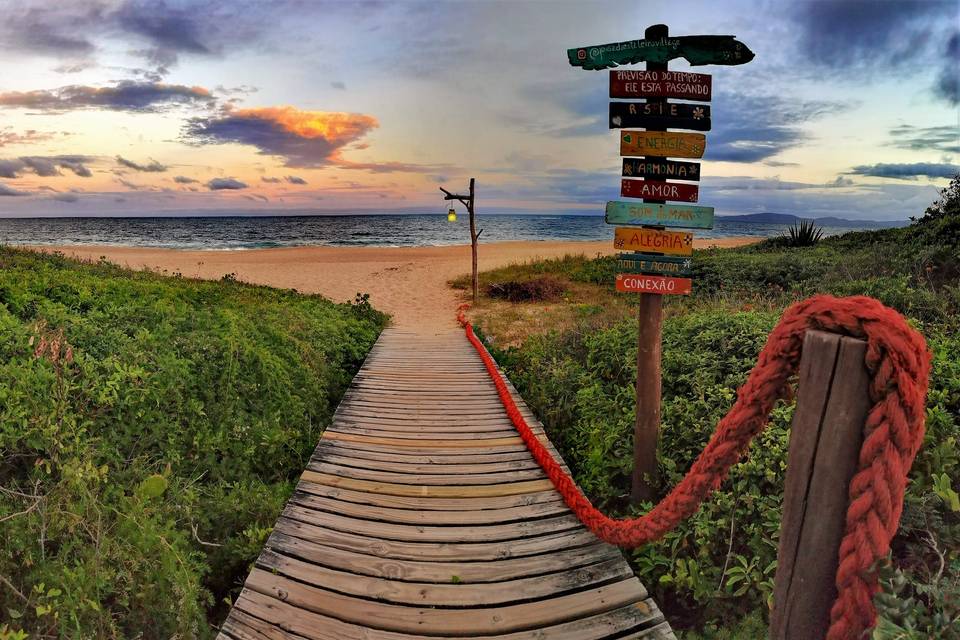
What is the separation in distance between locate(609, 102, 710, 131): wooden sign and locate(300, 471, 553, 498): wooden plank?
10.4 ft

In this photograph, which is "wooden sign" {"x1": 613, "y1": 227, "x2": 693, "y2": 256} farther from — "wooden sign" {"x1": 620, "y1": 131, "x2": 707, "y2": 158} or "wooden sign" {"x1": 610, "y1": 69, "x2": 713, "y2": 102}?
"wooden sign" {"x1": 610, "y1": 69, "x2": 713, "y2": 102}

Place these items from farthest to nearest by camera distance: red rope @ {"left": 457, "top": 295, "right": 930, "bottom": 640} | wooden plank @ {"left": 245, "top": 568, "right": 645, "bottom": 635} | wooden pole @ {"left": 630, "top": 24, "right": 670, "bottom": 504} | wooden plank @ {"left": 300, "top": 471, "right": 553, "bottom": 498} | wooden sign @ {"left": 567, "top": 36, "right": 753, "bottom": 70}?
wooden plank @ {"left": 300, "top": 471, "right": 553, "bottom": 498}
wooden pole @ {"left": 630, "top": 24, "right": 670, "bottom": 504}
wooden sign @ {"left": 567, "top": 36, "right": 753, "bottom": 70}
wooden plank @ {"left": 245, "top": 568, "right": 645, "bottom": 635}
red rope @ {"left": 457, "top": 295, "right": 930, "bottom": 640}

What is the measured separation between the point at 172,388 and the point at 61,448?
4.15 ft

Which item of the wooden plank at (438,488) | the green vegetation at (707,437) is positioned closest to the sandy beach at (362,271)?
the green vegetation at (707,437)

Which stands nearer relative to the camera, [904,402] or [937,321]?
[904,402]

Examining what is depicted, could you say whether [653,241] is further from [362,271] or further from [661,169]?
[362,271]

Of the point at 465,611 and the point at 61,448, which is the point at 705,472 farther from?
the point at 61,448

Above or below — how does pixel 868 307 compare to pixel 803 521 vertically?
→ above

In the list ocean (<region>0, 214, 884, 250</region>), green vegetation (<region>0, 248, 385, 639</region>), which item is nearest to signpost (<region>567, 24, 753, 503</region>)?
green vegetation (<region>0, 248, 385, 639</region>)

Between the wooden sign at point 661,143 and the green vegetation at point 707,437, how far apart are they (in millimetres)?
2299

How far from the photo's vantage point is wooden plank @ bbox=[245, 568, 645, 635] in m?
3.02

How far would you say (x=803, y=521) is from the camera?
1.47m

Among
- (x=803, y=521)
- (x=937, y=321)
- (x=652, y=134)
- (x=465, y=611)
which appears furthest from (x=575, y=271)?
(x=803, y=521)

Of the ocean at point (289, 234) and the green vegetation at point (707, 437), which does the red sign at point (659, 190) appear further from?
the ocean at point (289, 234)
